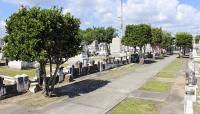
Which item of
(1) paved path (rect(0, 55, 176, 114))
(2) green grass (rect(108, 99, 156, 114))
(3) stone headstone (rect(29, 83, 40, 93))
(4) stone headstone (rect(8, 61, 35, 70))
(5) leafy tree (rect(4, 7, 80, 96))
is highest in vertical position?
(5) leafy tree (rect(4, 7, 80, 96))

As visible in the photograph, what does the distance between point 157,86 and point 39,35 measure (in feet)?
36.6

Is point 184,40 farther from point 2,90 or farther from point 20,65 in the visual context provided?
point 2,90

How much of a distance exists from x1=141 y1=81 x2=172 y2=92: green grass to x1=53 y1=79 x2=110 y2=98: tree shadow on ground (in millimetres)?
3420

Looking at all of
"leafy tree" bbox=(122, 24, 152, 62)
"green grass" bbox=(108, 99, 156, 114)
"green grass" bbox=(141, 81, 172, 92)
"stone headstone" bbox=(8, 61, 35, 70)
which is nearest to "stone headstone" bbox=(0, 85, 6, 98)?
"green grass" bbox=(108, 99, 156, 114)

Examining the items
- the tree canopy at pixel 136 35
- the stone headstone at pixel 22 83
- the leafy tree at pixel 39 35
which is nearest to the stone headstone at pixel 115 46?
the tree canopy at pixel 136 35

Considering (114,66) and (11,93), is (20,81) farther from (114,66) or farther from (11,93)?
(114,66)

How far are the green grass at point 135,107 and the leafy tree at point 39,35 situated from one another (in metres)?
4.91

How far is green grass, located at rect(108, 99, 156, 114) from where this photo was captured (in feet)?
52.4

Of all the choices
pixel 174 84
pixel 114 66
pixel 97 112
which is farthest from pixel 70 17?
pixel 114 66

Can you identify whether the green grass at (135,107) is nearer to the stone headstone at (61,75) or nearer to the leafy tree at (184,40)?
the stone headstone at (61,75)

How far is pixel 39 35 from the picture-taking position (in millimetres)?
17531

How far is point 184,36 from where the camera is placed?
229 feet

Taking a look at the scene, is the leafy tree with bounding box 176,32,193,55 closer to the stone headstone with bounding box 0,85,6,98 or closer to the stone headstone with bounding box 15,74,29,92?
the stone headstone with bounding box 15,74,29,92

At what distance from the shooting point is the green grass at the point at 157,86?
22850 millimetres
